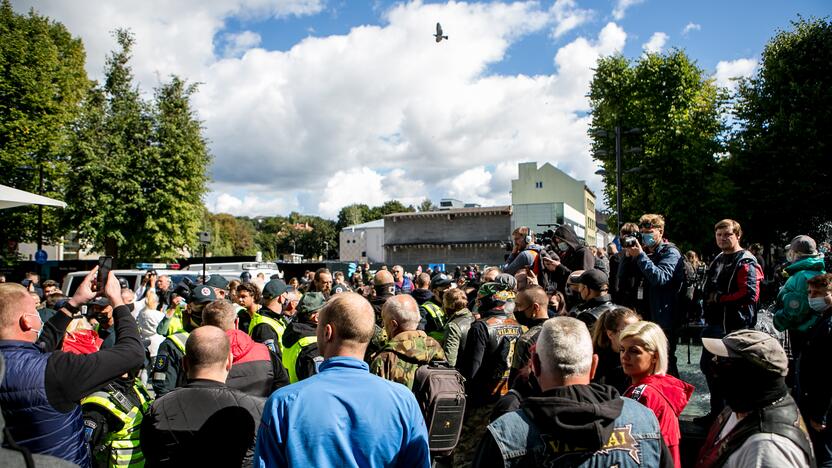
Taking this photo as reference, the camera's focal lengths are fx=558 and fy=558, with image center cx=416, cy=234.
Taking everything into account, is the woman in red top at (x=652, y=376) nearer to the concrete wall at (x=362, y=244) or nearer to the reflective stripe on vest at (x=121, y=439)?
the reflective stripe on vest at (x=121, y=439)

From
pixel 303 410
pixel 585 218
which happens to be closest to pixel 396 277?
pixel 303 410

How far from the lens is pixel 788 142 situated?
22938mm

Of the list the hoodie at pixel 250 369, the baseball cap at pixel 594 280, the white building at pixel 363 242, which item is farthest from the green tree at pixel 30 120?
the white building at pixel 363 242

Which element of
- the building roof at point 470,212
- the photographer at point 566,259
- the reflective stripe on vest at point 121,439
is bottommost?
the reflective stripe on vest at point 121,439

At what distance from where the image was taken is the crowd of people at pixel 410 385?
2.26 meters

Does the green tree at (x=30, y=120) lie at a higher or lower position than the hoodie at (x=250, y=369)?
higher

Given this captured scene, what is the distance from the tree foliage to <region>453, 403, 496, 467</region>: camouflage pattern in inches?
1008

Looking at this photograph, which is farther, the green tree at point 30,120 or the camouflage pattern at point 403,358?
the green tree at point 30,120

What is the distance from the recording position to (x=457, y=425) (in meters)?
4.16

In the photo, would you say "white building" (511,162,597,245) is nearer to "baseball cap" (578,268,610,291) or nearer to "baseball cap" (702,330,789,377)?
"baseball cap" (578,268,610,291)

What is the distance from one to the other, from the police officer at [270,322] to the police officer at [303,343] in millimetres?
138

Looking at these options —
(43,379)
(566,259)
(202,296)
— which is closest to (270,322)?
(202,296)

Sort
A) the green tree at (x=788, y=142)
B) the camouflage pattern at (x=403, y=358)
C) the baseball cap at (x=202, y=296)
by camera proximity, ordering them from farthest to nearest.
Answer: the green tree at (x=788, y=142), the baseball cap at (x=202, y=296), the camouflage pattern at (x=403, y=358)

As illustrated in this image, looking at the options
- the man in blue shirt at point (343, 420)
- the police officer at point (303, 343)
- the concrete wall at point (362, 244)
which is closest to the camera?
the man in blue shirt at point (343, 420)
